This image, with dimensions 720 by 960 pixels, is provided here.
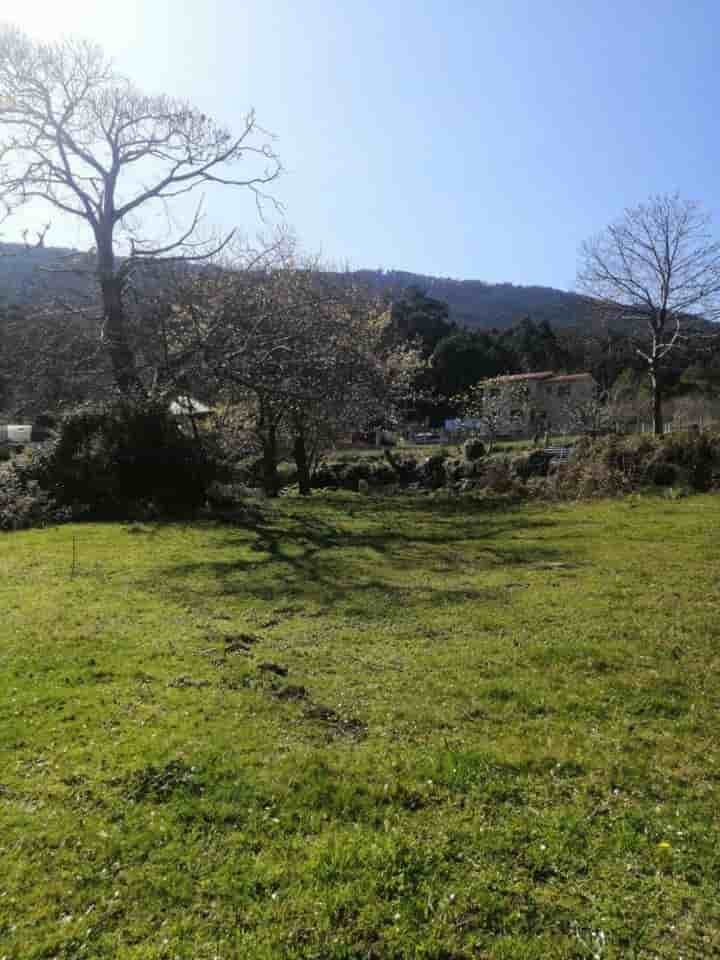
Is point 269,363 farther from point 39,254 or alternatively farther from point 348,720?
point 348,720

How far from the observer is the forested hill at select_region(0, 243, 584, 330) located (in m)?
21.3

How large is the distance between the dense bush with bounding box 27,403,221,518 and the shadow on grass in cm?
248

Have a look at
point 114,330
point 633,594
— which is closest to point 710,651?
point 633,594

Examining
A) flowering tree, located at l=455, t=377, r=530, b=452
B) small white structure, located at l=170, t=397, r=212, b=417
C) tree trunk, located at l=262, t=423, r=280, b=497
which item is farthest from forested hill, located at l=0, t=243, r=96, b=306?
flowering tree, located at l=455, t=377, r=530, b=452

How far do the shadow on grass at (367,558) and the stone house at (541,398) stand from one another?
2408 centimetres

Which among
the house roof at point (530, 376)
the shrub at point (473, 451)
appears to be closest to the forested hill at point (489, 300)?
the house roof at point (530, 376)

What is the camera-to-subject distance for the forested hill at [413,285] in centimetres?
2127

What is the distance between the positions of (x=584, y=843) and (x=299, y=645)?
11.4 feet

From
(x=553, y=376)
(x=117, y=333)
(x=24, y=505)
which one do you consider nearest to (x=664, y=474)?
(x=117, y=333)

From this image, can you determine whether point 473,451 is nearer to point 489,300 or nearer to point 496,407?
point 496,407

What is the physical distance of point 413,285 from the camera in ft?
190

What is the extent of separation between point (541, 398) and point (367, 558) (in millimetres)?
46464

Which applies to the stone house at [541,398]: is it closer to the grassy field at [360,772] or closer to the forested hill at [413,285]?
the forested hill at [413,285]

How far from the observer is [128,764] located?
13.2 ft
